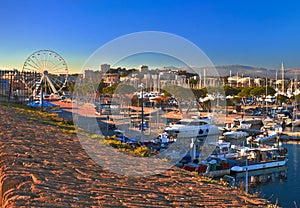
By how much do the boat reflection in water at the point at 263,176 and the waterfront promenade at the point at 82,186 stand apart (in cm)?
1244

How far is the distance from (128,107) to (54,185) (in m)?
34.7

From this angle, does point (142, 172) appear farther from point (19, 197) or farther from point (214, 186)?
point (19, 197)

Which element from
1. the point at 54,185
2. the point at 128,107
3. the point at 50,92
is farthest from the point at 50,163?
the point at 50,92

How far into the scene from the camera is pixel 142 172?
18.4 ft

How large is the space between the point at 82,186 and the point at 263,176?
54.7ft

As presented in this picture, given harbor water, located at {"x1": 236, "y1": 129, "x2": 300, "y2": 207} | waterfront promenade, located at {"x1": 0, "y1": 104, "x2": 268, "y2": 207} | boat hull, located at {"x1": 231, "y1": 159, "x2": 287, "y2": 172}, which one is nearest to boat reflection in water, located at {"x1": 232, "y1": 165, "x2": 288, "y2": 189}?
harbor water, located at {"x1": 236, "y1": 129, "x2": 300, "y2": 207}

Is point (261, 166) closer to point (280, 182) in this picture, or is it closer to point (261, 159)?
point (261, 159)

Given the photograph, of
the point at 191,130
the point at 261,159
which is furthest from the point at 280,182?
the point at 191,130

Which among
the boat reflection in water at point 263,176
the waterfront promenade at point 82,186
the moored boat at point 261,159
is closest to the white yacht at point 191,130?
the moored boat at point 261,159

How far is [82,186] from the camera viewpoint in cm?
404

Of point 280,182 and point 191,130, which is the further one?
point 191,130

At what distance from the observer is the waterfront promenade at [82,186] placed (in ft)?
11.2

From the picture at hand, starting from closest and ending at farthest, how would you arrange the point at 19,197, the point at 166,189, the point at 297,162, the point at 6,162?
the point at 19,197, the point at 6,162, the point at 166,189, the point at 297,162

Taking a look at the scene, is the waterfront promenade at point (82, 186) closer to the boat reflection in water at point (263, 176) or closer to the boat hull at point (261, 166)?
the boat reflection in water at point (263, 176)
